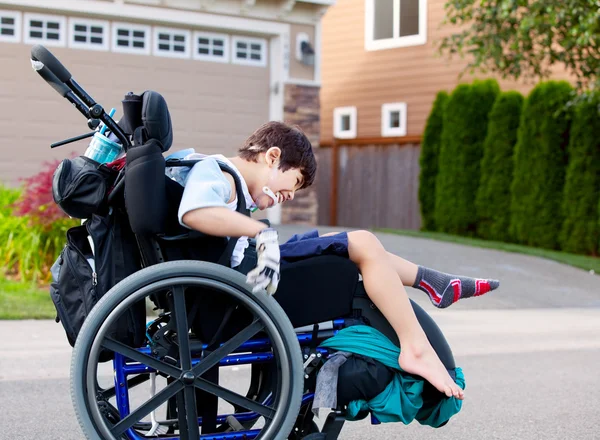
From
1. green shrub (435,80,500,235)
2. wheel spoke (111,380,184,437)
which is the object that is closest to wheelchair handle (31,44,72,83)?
wheel spoke (111,380,184,437)

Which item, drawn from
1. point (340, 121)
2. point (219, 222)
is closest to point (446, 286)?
point (219, 222)

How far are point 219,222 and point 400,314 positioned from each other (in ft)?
2.32

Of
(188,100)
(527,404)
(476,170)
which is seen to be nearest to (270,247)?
(527,404)

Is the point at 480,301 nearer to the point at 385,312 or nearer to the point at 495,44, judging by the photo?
the point at 495,44

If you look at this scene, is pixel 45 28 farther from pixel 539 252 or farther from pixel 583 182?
pixel 583 182

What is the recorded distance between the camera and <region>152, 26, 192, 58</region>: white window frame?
12.5m

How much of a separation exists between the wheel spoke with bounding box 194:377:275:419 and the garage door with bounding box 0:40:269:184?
29.4 feet

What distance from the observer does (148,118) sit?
2.76m

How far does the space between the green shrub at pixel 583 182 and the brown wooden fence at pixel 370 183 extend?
360 cm

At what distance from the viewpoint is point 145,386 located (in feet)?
16.0

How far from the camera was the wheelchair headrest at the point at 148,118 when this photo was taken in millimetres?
2768

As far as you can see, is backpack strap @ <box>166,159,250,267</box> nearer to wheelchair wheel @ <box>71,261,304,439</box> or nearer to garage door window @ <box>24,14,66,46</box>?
wheelchair wheel @ <box>71,261,304,439</box>

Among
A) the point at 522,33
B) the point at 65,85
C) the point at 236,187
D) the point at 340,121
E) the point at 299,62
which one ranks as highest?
the point at 522,33

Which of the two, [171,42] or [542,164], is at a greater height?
[171,42]
